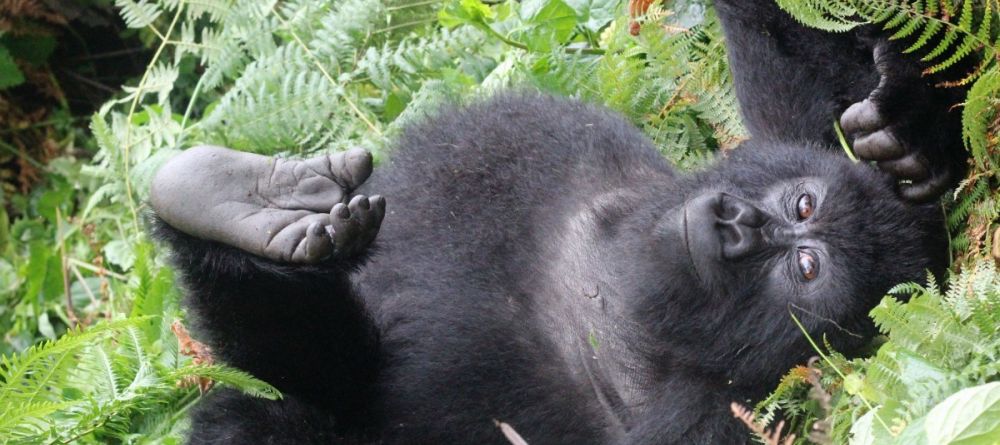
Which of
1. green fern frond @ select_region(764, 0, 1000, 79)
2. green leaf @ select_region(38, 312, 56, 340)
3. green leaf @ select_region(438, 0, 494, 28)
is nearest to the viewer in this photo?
green fern frond @ select_region(764, 0, 1000, 79)

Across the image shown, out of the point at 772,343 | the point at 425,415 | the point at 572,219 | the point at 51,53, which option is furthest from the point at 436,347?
the point at 51,53

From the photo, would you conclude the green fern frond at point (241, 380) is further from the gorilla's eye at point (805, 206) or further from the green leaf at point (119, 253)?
the green leaf at point (119, 253)

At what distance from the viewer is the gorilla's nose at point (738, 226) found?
2879mm

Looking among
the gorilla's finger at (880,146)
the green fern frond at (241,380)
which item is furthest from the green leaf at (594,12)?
the green fern frond at (241,380)

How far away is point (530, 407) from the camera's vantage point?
3.16 metres

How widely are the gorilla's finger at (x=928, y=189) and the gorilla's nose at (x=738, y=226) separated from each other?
1.42ft

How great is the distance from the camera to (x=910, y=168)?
302cm

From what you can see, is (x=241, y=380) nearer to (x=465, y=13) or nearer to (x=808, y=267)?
(x=808, y=267)

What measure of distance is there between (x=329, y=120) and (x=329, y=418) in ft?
4.81

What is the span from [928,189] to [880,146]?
0.17 meters

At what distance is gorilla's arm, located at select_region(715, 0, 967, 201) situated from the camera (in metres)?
3.01

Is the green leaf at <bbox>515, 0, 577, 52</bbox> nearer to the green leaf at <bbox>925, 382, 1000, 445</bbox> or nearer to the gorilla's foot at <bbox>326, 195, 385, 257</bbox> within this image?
the gorilla's foot at <bbox>326, 195, 385, 257</bbox>

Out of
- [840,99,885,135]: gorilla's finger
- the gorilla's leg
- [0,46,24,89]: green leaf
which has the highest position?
[840,99,885,135]: gorilla's finger

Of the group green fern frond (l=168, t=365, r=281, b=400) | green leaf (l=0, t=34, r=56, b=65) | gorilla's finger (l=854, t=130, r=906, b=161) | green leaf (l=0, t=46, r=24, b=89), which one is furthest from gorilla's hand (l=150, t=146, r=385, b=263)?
green leaf (l=0, t=34, r=56, b=65)
